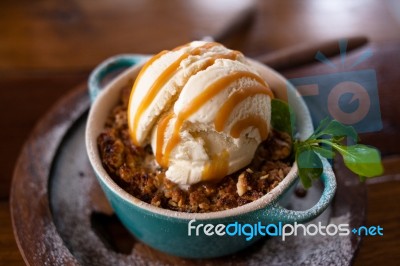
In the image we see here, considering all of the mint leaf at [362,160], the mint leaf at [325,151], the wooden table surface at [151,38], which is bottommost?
the wooden table surface at [151,38]

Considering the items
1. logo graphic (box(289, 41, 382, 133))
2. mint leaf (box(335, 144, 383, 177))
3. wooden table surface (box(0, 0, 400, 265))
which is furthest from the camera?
wooden table surface (box(0, 0, 400, 265))

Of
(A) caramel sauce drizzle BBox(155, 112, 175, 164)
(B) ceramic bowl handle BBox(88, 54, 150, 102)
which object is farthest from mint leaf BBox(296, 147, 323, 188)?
(B) ceramic bowl handle BBox(88, 54, 150, 102)

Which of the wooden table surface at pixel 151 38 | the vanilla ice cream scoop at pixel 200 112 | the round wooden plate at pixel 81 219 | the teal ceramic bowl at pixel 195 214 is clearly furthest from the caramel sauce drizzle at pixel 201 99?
the wooden table surface at pixel 151 38

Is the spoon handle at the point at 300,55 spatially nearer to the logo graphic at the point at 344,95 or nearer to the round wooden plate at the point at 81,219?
the logo graphic at the point at 344,95

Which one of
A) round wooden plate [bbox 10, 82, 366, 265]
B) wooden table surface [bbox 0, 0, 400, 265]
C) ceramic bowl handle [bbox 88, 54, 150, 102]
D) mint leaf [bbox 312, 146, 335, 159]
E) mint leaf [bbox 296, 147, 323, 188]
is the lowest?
round wooden plate [bbox 10, 82, 366, 265]

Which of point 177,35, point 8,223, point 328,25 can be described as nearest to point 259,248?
point 8,223

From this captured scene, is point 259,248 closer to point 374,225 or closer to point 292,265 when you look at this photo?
point 292,265

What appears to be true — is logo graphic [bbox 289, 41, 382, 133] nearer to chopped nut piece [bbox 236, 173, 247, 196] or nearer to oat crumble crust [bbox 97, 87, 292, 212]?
oat crumble crust [bbox 97, 87, 292, 212]
